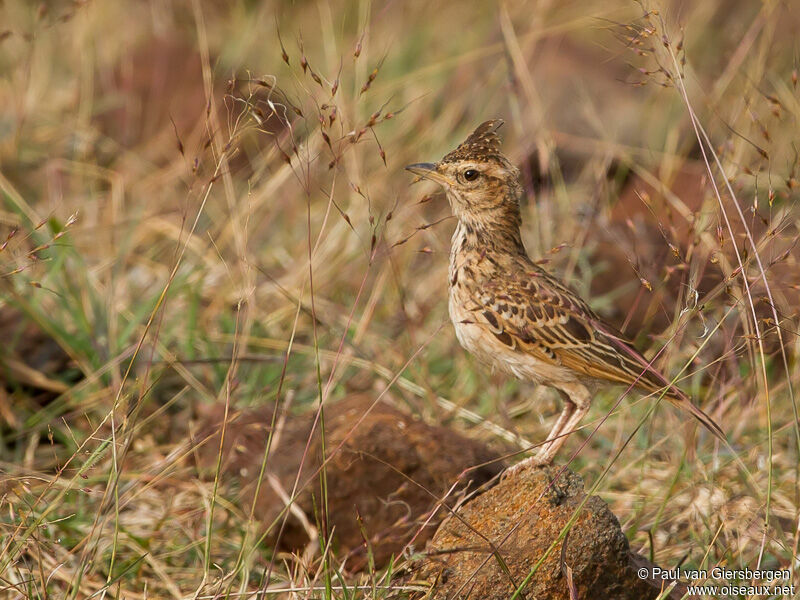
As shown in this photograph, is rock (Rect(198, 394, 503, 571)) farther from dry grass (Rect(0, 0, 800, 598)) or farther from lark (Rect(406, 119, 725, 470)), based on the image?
lark (Rect(406, 119, 725, 470))

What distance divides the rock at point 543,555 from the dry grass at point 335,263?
249 mm

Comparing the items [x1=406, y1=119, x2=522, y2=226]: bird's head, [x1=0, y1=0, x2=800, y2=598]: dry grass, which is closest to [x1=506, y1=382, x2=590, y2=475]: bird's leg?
[x1=0, y1=0, x2=800, y2=598]: dry grass

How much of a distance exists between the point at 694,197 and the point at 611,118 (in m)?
2.06

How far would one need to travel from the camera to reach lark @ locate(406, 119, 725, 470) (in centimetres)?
396

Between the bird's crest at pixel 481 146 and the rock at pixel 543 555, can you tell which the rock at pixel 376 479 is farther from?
the bird's crest at pixel 481 146

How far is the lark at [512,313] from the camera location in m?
3.96

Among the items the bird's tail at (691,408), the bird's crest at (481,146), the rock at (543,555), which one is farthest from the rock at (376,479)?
the bird's crest at (481,146)

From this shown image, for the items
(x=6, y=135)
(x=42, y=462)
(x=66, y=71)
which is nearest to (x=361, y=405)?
(x=42, y=462)

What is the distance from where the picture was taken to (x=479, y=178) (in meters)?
4.20

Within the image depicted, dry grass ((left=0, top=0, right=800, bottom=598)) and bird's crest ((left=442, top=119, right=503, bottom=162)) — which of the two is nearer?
dry grass ((left=0, top=0, right=800, bottom=598))

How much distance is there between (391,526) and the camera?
13.2 ft

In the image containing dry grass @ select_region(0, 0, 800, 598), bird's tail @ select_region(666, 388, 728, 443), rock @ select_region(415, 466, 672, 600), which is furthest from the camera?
bird's tail @ select_region(666, 388, 728, 443)

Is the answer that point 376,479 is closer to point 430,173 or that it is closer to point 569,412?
point 569,412

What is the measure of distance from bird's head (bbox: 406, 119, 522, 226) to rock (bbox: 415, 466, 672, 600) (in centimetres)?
130
